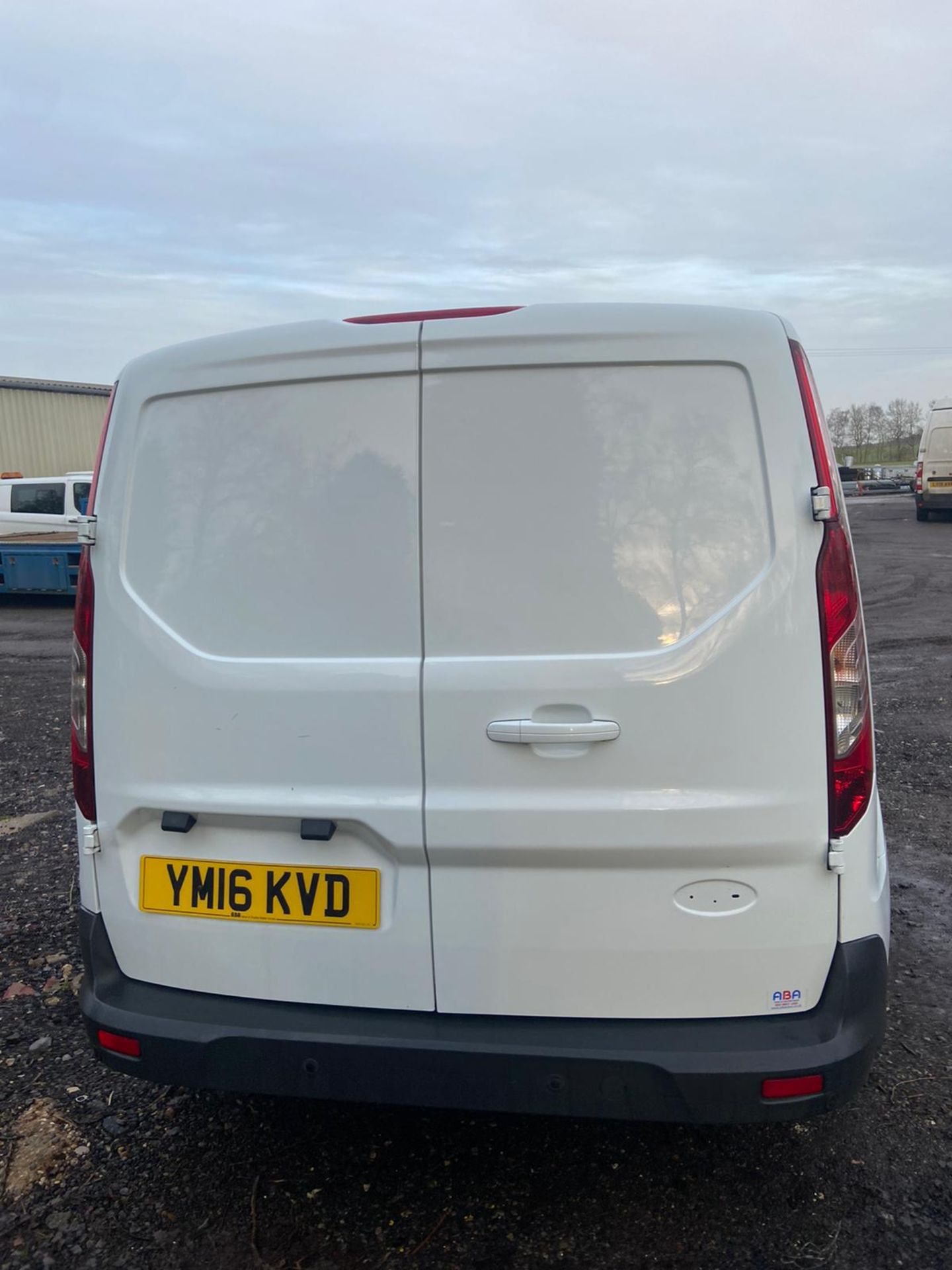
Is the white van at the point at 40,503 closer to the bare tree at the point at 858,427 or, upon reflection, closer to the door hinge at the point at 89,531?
the door hinge at the point at 89,531

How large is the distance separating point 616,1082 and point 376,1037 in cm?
54

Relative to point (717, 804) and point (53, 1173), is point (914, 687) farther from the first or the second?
point (53, 1173)

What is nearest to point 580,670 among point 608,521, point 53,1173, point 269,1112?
point 608,521

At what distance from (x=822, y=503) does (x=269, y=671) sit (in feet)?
4.20

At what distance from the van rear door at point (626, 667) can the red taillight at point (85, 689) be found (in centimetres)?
90

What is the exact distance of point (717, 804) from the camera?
2141 millimetres

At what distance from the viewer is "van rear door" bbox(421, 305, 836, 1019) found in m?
2.14

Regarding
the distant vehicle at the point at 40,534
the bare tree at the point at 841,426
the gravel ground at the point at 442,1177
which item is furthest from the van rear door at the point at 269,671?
the bare tree at the point at 841,426

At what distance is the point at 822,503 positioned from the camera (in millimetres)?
2129

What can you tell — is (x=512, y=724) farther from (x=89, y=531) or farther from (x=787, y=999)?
(x=89, y=531)

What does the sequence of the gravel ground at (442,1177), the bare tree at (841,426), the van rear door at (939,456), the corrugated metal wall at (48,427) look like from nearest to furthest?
the gravel ground at (442,1177), the van rear door at (939,456), the corrugated metal wall at (48,427), the bare tree at (841,426)

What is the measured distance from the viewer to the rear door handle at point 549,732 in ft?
7.02

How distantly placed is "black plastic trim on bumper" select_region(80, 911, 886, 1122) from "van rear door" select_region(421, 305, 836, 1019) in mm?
64

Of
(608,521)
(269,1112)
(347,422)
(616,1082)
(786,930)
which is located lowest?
(269,1112)
